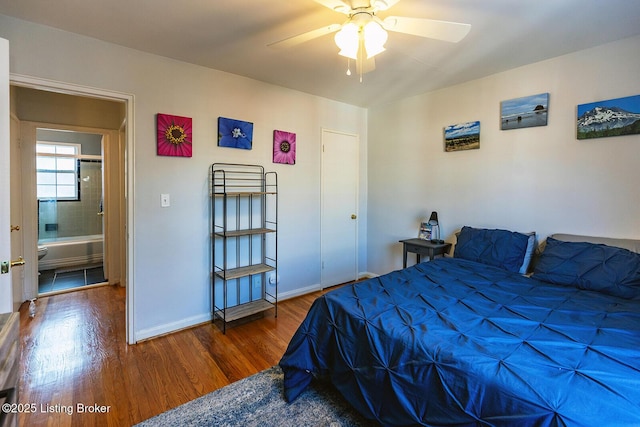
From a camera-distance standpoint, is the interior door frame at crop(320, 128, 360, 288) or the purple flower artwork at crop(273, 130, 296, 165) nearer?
the purple flower artwork at crop(273, 130, 296, 165)

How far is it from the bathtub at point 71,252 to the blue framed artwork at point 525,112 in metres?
5.87

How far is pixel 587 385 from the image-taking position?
1040 millimetres

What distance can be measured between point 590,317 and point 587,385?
0.75 m

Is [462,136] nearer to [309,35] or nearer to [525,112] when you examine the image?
[525,112]

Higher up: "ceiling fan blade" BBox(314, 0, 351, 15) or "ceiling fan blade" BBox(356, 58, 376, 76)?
"ceiling fan blade" BBox(314, 0, 351, 15)

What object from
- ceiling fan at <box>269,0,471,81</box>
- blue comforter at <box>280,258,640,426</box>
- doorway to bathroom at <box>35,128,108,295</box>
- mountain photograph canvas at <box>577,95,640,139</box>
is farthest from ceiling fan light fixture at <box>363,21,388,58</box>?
doorway to bathroom at <box>35,128,108,295</box>

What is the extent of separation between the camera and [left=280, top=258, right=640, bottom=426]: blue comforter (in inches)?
40.4

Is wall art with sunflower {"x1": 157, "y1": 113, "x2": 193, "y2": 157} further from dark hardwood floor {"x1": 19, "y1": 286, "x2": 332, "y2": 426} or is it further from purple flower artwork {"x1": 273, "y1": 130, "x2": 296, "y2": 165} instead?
dark hardwood floor {"x1": 19, "y1": 286, "x2": 332, "y2": 426}

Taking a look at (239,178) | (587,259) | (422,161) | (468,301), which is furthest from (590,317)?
(239,178)

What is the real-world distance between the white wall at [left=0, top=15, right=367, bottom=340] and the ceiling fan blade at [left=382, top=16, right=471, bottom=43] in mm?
1850

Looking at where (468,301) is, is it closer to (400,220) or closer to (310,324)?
(310,324)

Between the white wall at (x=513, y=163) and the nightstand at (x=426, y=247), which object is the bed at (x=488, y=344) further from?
the nightstand at (x=426, y=247)

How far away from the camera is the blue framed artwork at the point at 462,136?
10.1 feet

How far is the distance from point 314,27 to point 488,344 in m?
2.18
